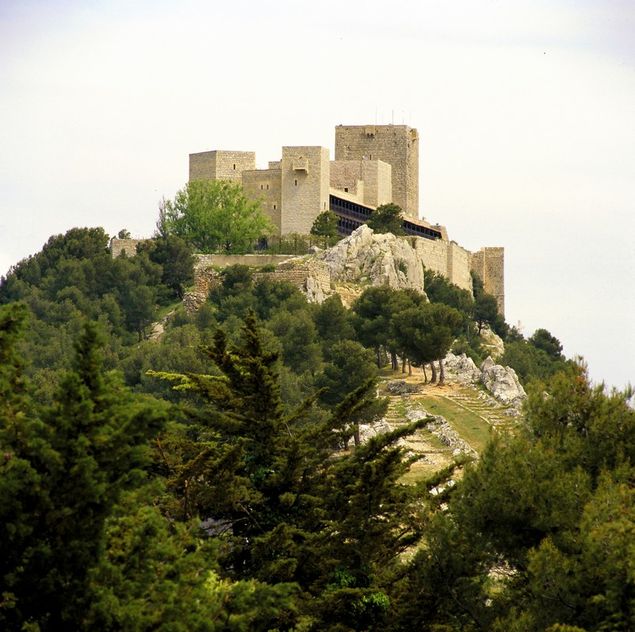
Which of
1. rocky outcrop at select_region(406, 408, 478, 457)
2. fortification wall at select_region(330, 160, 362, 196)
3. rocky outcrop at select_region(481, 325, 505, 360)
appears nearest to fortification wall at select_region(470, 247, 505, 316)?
rocky outcrop at select_region(481, 325, 505, 360)

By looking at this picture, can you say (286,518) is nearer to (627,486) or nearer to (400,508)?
(400,508)

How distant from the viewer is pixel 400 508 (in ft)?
77.2

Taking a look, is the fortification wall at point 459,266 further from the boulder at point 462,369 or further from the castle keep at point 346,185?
the boulder at point 462,369

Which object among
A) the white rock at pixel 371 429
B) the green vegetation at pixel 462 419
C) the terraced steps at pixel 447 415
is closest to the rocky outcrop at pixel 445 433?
the terraced steps at pixel 447 415

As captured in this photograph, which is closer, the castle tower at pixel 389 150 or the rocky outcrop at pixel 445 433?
the rocky outcrop at pixel 445 433

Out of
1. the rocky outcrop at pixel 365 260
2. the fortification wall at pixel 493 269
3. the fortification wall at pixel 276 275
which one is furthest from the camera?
the fortification wall at pixel 493 269

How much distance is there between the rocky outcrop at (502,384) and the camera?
5488cm

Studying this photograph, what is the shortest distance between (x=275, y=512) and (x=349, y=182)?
53.0 meters

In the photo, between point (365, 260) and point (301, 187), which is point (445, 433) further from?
point (301, 187)

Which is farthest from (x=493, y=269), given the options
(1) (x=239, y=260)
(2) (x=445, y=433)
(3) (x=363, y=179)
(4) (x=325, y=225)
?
(2) (x=445, y=433)

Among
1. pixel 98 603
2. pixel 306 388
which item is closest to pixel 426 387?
pixel 306 388

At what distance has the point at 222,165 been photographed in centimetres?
7219

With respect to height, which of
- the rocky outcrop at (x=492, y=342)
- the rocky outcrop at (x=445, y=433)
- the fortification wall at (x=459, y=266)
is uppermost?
the fortification wall at (x=459, y=266)

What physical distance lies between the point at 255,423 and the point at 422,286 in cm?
4731
